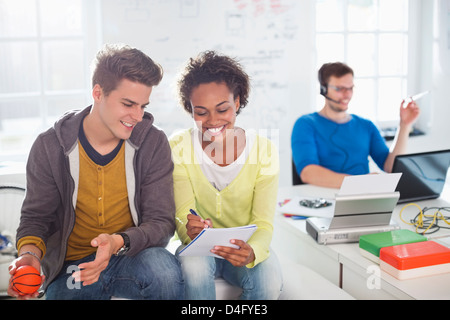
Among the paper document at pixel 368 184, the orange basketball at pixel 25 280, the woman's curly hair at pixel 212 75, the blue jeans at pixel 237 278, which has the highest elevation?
Answer: the woman's curly hair at pixel 212 75

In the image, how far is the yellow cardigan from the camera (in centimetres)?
141

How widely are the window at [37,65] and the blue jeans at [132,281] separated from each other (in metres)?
1.44

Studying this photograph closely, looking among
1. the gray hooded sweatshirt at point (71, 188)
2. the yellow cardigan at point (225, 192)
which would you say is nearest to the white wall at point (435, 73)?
the yellow cardigan at point (225, 192)

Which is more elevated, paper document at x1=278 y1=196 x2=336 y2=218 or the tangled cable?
paper document at x1=278 y1=196 x2=336 y2=218

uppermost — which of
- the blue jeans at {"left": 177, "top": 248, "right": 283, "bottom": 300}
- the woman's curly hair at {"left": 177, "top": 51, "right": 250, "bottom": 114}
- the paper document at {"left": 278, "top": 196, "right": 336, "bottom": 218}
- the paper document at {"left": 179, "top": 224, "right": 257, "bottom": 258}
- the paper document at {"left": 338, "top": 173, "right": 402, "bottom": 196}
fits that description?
the woman's curly hair at {"left": 177, "top": 51, "right": 250, "bottom": 114}

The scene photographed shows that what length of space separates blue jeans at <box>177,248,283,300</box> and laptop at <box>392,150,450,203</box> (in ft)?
1.89

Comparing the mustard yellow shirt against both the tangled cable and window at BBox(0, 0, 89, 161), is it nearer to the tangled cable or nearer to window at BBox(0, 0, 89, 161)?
the tangled cable

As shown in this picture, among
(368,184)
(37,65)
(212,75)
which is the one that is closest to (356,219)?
(368,184)

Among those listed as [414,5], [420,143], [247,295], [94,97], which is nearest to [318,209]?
[247,295]

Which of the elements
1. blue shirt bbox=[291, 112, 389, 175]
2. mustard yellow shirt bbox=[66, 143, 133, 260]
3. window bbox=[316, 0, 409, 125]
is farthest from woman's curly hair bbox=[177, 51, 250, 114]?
window bbox=[316, 0, 409, 125]

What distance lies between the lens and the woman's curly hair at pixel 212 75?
1338mm

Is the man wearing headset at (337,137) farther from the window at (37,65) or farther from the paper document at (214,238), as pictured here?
the window at (37,65)

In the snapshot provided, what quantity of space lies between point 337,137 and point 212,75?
0.95 metres

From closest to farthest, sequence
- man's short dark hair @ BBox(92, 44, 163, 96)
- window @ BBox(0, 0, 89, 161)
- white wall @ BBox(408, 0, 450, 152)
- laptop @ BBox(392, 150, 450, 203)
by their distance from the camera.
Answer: man's short dark hair @ BBox(92, 44, 163, 96) < laptop @ BBox(392, 150, 450, 203) < window @ BBox(0, 0, 89, 161) < white wall @ BBox(408, 0, 450, 152)
